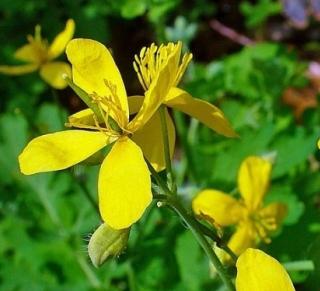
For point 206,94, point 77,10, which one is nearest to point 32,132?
point 206,94

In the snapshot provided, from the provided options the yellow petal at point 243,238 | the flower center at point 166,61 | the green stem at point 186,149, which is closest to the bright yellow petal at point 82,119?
the flower center at point 166,61

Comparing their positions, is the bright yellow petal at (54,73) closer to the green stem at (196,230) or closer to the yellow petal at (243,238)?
the yellow petal at (243,238)

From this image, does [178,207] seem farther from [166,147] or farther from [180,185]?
[180,185]

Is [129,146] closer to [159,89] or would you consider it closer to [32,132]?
[159,89]

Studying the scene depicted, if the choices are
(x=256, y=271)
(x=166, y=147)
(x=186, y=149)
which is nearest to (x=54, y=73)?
(x=186, y=149)

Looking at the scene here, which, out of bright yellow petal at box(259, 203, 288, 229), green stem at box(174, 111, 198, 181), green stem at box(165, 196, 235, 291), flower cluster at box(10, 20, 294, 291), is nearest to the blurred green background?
green stem at box(174, 111, 198, 181)

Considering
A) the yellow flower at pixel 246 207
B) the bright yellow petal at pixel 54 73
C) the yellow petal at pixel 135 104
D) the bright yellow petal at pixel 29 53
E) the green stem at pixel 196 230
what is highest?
the yellow petal at pixel 135 104
